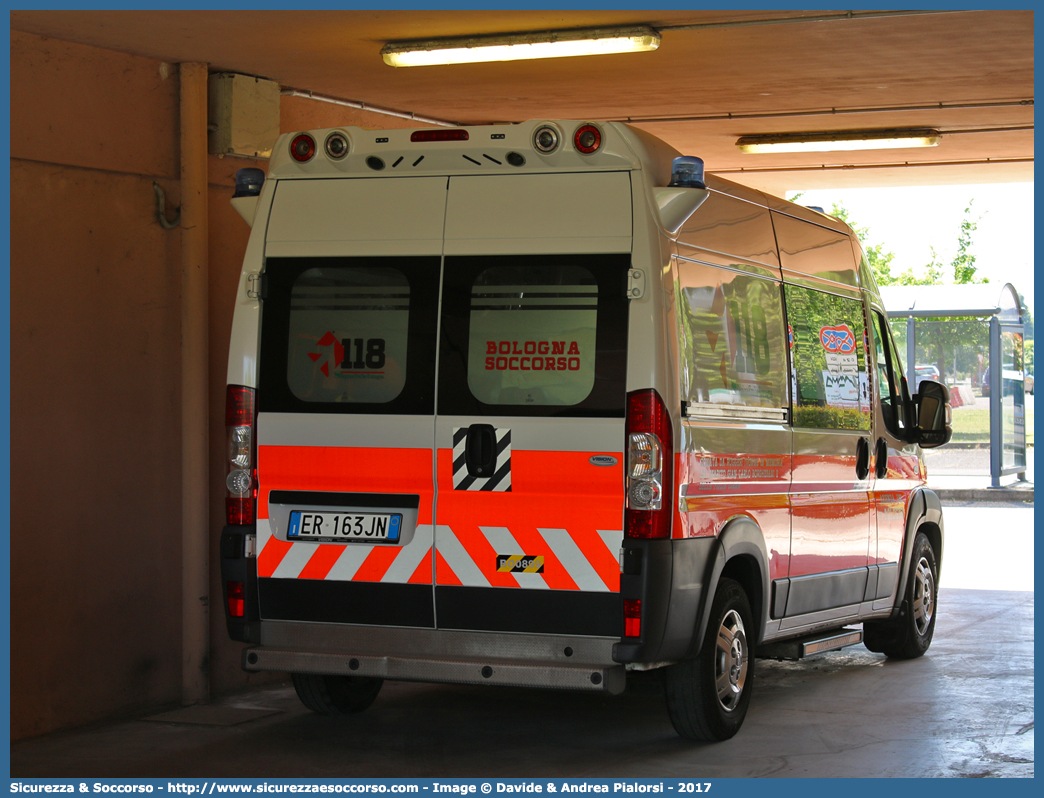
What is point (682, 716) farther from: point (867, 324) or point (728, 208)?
point (867, 324)

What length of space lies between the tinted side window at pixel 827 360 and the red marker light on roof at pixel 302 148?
8.38 feet

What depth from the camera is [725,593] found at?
247 inches

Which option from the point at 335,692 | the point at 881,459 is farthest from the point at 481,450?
the point at 881,459

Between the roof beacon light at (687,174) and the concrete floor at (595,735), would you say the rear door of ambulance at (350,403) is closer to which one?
the concrete floor at (595,735)

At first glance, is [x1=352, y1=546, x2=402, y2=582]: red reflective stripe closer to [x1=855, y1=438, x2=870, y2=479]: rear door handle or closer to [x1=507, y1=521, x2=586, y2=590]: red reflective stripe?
[x1=507, y1=521, x2=586, y2=590]: red reflective stripe

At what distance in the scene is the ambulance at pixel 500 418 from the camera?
5.61 m

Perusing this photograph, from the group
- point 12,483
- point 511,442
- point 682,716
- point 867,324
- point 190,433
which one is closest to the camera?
point 511,442

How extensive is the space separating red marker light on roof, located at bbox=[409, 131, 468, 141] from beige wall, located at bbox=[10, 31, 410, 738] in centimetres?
210

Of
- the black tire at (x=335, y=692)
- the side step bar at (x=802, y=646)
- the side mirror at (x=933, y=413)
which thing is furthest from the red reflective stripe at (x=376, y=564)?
the side mirror at (x=933, y=413)

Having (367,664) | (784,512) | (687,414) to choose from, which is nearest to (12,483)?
(367,664)

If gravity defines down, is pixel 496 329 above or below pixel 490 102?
below

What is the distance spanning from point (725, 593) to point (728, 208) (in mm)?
1806

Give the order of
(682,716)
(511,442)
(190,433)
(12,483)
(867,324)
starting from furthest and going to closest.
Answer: (867,324) < (190,433) < (12,483) < (682,716) < (511,442)

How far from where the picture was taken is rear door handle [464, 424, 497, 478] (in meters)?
5.78
